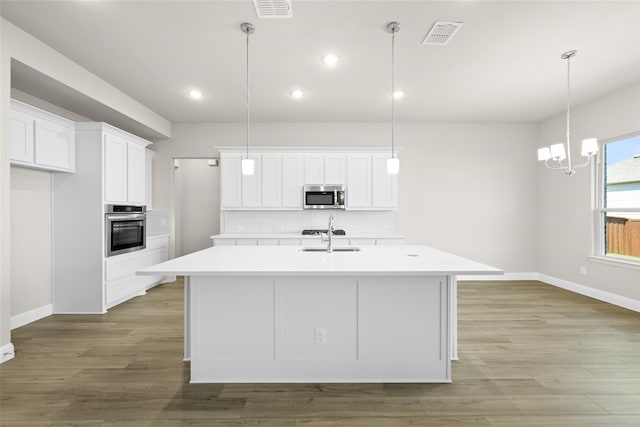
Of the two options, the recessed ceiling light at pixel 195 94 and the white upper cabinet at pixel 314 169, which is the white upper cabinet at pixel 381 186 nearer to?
the white upper cabinet at pixel 314 169

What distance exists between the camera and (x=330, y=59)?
3.47m

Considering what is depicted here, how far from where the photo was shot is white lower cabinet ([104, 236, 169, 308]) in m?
4.30

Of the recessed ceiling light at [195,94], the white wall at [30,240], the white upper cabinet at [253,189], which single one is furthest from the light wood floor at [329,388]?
the recessed ceiling light at [195,94]

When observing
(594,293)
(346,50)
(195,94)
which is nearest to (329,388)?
(346,50)

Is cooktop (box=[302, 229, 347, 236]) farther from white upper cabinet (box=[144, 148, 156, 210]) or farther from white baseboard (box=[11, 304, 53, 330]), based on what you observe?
white baseboard (box=[11, 304, 53, 330])

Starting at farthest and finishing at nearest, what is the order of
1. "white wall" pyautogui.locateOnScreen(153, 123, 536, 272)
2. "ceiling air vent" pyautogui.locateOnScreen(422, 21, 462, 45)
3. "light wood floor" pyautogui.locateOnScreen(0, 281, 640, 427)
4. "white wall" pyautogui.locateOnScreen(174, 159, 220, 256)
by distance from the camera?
"white wall" pyautogui.locateOnScreen(174, 159, 220, 256), "white wall" pyautogui.locateOnScreen(153, 123, 536, 272), "ceiling air vent" pyautogui.locateOnScreen(422, 21, 462, 45), "light wood floor" pyautogui.locateOnScreen(0, 281, 640, 427)

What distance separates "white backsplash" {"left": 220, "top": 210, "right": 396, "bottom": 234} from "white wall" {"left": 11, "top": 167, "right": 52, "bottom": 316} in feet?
8.06

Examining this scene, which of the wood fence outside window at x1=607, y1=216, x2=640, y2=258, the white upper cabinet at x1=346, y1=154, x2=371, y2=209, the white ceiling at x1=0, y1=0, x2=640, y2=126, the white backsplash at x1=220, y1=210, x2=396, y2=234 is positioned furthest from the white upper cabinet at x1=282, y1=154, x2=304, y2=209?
the wood fence outside window at x1=607, y1=216, x2=640, y2=258

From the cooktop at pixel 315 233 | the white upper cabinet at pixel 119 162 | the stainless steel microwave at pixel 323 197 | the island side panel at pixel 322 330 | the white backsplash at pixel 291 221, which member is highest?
the white upper cabinet at pixel 119 162

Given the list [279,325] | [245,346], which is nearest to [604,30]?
[279,325]

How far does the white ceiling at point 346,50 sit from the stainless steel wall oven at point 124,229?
5.04ft

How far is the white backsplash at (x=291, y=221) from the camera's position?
591cm

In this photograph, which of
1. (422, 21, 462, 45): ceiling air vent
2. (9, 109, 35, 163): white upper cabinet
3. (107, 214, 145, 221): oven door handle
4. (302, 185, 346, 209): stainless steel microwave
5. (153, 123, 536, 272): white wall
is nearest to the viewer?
(422, 21, 462, 45): ceiling air vent

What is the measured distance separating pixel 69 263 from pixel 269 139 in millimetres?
3436
